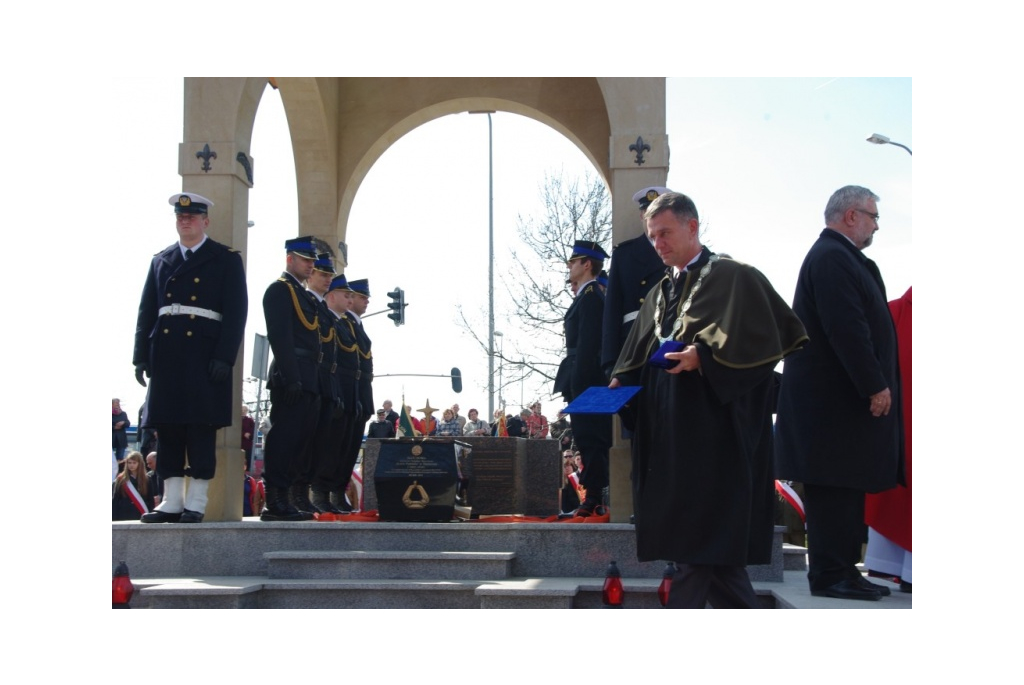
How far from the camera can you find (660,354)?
520 cm

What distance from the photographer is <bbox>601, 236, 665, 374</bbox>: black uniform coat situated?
338 inches

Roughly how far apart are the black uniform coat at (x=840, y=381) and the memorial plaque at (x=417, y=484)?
10.5 feet

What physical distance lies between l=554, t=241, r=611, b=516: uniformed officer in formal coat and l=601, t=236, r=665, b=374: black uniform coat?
2.87 feet

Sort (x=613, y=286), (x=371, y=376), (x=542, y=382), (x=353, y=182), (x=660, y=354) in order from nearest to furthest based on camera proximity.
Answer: (x=660, y=354)
(x=613, y=286)
(x=371, y=376)
(x=353, y=182)
(x=542, y=382)

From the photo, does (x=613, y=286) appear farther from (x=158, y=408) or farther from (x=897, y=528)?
(x=158, y=408)

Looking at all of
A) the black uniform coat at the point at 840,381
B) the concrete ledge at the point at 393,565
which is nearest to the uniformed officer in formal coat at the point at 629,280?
the concrete ledge at the point at 393,565

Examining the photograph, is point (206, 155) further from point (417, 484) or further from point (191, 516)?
point (417, 484)

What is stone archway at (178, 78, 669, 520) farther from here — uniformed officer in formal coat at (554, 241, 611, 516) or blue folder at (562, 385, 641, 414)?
blue folder at (562, 385, 641, 414)

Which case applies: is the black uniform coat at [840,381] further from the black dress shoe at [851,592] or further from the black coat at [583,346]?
the black coat at [583,346]

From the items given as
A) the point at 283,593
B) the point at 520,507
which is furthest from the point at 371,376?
the point at 283,593

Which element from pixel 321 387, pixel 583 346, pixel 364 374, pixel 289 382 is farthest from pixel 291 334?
pixel 583 346

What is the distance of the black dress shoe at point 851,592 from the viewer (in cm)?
647

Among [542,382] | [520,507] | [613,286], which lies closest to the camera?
[613,286]

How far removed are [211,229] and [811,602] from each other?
19.5 ft
